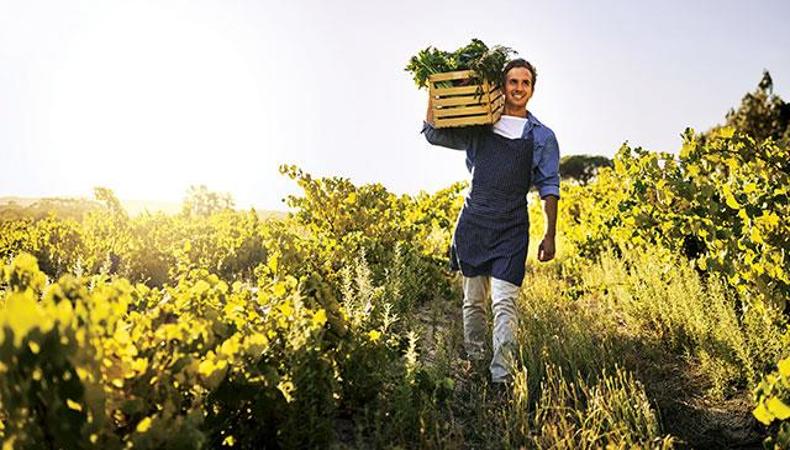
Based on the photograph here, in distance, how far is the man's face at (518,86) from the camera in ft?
13.5

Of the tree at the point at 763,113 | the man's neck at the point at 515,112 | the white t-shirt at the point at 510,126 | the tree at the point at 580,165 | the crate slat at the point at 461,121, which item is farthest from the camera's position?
the tree at the point at 580,165

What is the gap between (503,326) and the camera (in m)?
3.85

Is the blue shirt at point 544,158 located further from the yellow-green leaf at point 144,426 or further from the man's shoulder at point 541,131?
the yellow-green leaf at point 144,426

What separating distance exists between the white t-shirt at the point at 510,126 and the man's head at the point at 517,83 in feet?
0.36

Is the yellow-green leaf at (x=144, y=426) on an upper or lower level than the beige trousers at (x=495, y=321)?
lower

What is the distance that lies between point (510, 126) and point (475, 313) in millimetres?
1231

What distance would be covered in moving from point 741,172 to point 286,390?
153 inches

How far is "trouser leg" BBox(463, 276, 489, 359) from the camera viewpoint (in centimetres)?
423

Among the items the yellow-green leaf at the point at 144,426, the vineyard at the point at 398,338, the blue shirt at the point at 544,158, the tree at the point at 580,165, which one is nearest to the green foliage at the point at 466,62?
the blue shirt at the point at 544,158

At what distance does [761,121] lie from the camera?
997 inches

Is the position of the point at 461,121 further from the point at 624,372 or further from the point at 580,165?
the point at 580,165

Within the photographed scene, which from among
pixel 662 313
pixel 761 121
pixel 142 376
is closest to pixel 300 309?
pixel 142 376

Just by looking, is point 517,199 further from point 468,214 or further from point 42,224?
point 42,224

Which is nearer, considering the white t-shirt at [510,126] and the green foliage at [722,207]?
the green foliage at [722,207]
